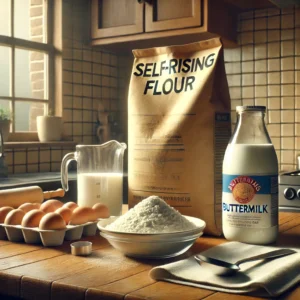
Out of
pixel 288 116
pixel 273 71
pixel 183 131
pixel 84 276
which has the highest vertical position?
pixel 273 71

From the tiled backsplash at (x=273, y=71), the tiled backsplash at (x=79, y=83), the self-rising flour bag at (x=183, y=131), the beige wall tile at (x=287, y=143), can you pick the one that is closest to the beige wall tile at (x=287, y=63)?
the tiled backsplash at (x=273, y=71)

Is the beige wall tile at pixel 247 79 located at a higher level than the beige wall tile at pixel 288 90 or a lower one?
higher

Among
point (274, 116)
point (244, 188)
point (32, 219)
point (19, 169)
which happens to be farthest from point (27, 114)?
point (244, 188)

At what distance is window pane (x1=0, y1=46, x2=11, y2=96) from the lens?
8.74 feet

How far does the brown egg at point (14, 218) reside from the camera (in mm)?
1011

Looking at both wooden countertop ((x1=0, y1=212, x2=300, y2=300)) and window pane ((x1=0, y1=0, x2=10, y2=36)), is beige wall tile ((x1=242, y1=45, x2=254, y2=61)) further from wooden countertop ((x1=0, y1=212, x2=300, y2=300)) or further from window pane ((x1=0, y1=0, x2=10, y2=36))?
wooden countertop ((x1=0, y1=212, x2=300, y2=300))

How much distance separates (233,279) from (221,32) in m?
2.11

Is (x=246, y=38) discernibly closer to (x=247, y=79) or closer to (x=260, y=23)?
(x=260, y=23)

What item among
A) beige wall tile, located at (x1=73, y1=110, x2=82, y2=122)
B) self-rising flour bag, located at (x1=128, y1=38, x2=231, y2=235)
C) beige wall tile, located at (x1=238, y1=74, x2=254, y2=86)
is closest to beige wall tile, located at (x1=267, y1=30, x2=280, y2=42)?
beige wall tile, located at (x1=238, y1=74, x2=254, y2=86)

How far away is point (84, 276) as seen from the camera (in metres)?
0.76

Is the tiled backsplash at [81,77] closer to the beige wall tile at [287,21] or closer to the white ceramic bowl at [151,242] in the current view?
the beige wall tile at [287,21]

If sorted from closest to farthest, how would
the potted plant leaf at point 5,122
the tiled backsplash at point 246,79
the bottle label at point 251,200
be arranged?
the bottle label at point 251,200, the potted plant leaf at point 5,122, the tiled backsplash at point 246,79

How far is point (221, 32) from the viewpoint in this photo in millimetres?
2678

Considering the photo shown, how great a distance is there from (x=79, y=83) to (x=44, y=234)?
6.83ft
